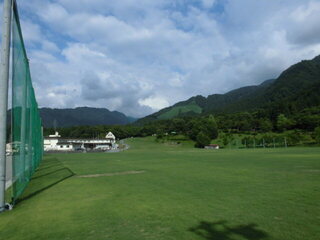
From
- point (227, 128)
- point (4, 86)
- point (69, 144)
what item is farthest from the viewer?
point (227, 128)

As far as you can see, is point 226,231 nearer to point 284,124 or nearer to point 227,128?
point 284,124

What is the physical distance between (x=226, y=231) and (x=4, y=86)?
6.21 metres

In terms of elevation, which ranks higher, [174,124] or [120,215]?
[174,124]

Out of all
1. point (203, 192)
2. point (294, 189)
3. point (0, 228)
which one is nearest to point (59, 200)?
point (0, 228)

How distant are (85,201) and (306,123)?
10910cm

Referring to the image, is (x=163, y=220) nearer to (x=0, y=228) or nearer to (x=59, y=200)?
(x=0, y=228)

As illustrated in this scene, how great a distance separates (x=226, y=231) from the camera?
183 inches

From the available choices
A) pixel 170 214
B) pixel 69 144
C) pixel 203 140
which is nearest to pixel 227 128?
pixel 203 140

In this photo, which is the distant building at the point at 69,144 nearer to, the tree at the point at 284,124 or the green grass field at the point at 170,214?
the tree at the point at 284,124

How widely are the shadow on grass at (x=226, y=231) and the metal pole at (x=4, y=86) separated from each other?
4.93m

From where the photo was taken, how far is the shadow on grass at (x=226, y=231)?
4387 mm

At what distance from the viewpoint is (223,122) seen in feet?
407

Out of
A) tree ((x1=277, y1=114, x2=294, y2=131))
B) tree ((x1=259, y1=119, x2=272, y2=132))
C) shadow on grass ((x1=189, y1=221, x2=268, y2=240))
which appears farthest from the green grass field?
tree ((x1=259, y1=119, x2=272, y2=132))

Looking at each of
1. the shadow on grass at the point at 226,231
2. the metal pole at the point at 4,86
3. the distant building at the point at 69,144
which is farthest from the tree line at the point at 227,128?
→ the metal pole at the point at 4,86
